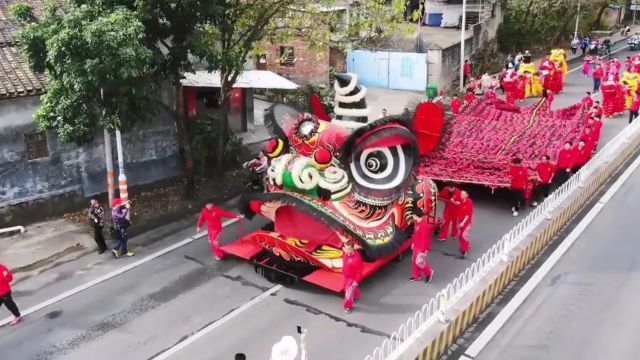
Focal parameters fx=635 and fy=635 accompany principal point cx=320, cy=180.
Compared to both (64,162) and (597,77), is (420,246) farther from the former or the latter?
(597,77)

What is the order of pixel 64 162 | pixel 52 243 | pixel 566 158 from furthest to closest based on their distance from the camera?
pixel 566 158
pixel 64 162
pixel 52 243

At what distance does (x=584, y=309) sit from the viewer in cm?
1015

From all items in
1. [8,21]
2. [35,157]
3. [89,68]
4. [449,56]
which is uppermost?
[8,21]

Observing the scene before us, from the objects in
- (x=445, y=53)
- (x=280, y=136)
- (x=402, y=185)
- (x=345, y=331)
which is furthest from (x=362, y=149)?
(x=445, y=53)

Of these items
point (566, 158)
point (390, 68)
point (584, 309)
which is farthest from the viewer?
point (390, 68)

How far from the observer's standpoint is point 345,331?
9.52 metres

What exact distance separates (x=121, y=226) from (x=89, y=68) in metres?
3.05

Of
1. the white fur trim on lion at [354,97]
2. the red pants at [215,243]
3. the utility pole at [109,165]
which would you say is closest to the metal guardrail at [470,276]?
the white fur trim on lion at [354,97]

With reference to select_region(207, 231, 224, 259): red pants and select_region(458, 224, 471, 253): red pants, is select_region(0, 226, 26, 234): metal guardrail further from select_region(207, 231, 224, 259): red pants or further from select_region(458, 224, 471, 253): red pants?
select_region(458, 224, 471, 253): red pants

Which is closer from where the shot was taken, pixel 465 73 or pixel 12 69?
pixel 12 69

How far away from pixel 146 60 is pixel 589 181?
33.2 feet

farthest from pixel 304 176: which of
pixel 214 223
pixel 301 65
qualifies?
pixel 301 65

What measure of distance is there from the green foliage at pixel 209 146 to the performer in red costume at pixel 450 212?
5963 mm

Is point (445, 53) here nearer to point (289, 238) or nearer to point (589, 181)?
point (589, 181)
